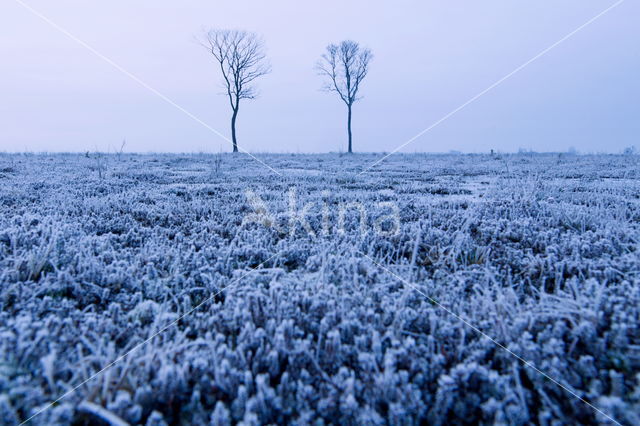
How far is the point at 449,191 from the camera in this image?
827cm

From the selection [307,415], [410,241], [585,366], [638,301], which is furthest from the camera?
[410,241]

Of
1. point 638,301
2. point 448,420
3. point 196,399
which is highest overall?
point 638,301

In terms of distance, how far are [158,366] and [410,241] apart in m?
2.70

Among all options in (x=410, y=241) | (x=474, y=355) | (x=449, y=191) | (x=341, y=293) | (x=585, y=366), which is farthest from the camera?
(x=449, y=191)

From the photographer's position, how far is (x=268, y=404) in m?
1.65

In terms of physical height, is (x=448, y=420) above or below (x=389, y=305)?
below

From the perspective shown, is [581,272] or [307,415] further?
[581,272]

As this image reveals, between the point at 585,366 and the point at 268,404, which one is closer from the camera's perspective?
the point at 268,404

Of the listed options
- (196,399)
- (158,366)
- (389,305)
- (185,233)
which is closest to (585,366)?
(389,305)

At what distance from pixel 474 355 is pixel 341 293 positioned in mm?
947

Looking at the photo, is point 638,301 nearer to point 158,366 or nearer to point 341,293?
point 341,293

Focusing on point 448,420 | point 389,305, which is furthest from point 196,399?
point 389,305

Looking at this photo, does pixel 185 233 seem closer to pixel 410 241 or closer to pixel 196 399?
pixel 410 241

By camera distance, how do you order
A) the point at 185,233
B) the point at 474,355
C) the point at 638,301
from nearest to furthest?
the point at 474,355
the point at 638,301
the point at 185,233
